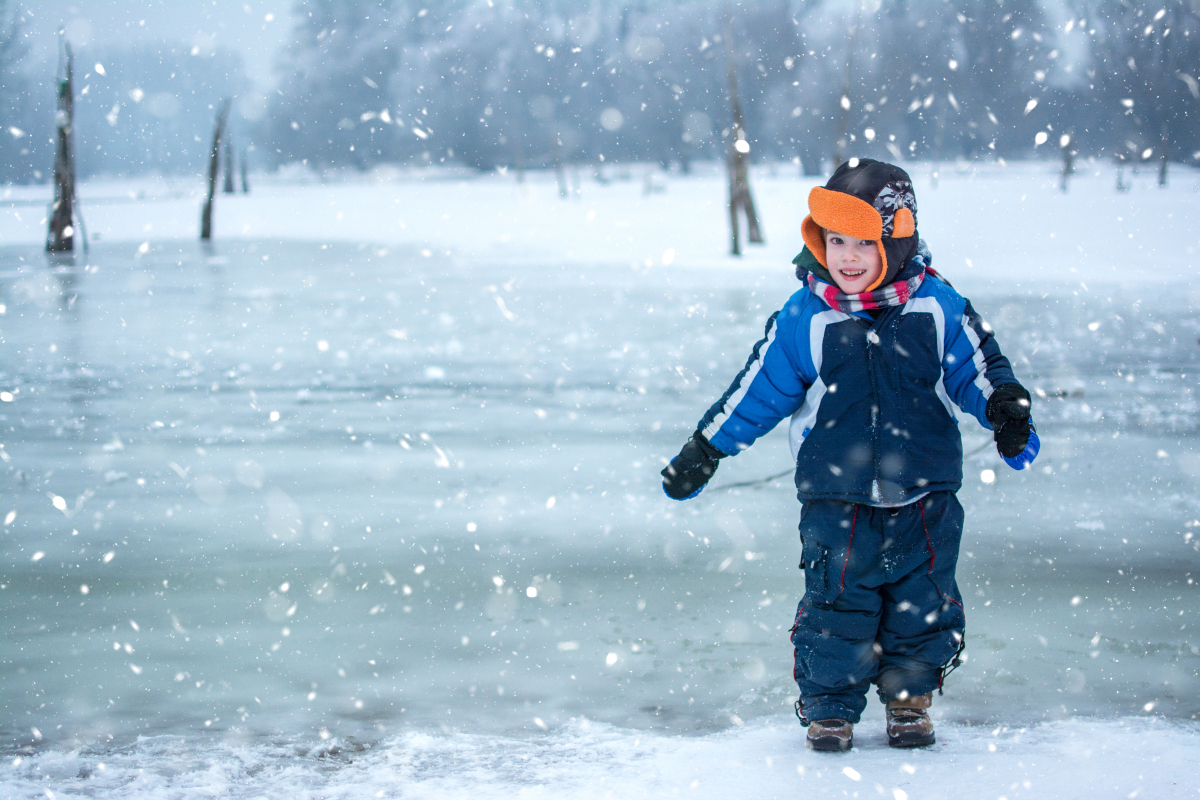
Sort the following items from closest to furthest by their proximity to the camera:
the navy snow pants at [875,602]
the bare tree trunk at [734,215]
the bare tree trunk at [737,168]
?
1. the navy snow pants at [875,602]
2. the bare tree trunk at [734,215]
3. the bare tree trunk at [737,168]

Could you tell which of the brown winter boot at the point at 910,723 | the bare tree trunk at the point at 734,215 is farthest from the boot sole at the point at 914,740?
the bare tree trunk at the point at 734,215

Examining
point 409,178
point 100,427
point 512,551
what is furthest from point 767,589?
point 409,178

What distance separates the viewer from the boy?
8.46ft

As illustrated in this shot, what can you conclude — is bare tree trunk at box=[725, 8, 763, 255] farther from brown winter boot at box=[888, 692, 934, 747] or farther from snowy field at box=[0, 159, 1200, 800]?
brown winter boot at box=[888, 692, 934, 747]

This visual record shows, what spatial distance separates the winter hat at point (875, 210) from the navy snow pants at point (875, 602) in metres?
0.52

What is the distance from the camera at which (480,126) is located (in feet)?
195

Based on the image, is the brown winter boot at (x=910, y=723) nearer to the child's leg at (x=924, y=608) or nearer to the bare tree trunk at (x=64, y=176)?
the child's leg at (x=924, y=608)

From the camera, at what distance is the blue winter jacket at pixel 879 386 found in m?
2.57

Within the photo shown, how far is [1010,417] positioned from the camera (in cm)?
251

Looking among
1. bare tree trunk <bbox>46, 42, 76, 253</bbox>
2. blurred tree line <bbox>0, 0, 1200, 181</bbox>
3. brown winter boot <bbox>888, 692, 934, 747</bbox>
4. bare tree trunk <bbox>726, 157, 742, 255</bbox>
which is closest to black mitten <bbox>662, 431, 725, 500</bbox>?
brown winter boot <bbox>888, 692, 934, 747</bbox>

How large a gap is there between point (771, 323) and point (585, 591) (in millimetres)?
1468

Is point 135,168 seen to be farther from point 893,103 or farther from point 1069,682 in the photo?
point 1069,682

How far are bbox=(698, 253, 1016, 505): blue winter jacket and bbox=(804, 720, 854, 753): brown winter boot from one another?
0.50 meters

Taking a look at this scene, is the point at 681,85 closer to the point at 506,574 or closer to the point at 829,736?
the point at 506,574
